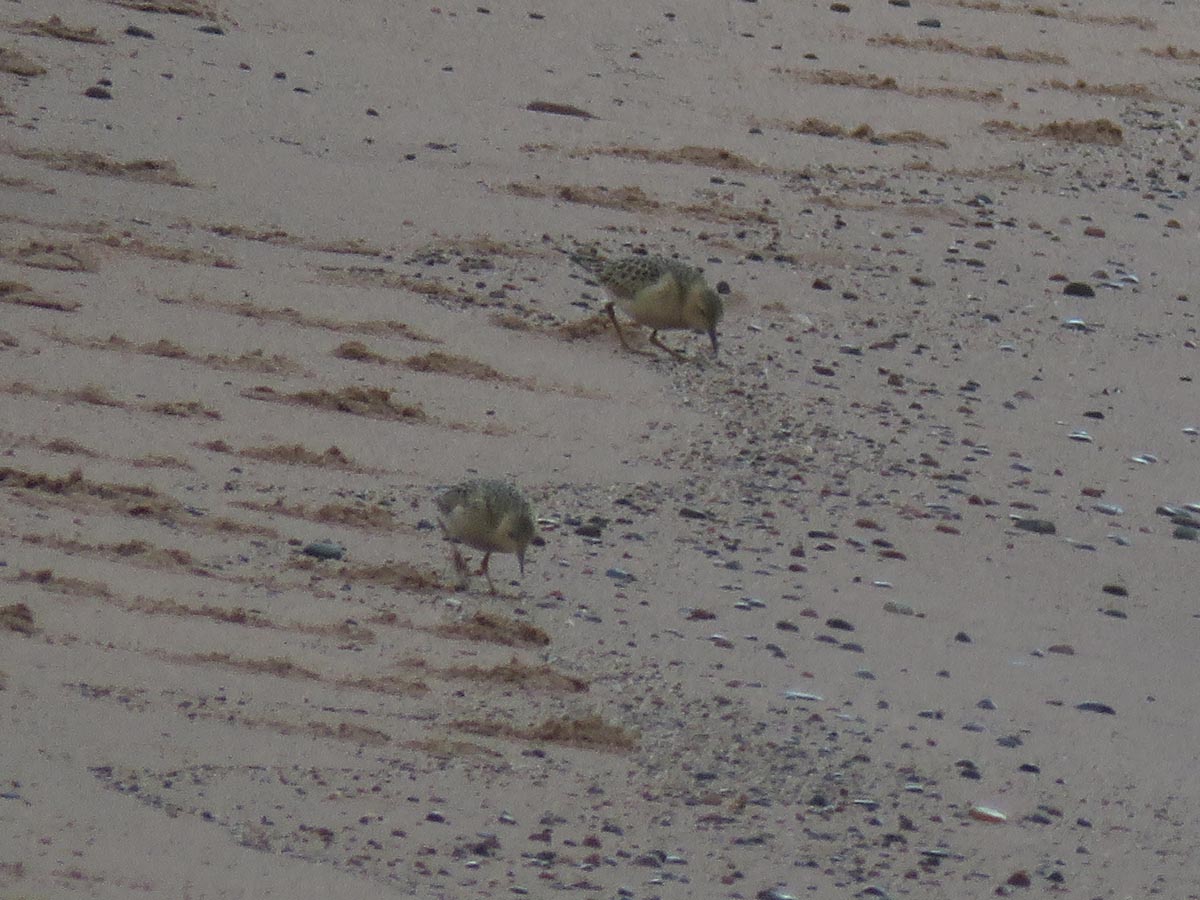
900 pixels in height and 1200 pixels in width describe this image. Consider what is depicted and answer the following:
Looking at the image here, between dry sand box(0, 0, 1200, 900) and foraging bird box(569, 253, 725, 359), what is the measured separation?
21cm

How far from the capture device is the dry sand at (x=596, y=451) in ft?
23.0

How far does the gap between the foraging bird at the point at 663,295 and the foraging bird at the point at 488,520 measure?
7.62ft

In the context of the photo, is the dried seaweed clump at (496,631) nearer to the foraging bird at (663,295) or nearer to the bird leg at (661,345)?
the foraging bird at (663,295)

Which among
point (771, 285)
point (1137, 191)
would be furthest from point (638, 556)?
point (1137, 191)

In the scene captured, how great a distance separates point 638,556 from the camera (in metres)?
8.84

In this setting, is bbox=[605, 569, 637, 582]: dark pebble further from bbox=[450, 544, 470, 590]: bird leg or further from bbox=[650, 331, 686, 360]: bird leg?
bbox=[650, 331, 686, 360]: bird leg

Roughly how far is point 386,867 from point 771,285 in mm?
5579

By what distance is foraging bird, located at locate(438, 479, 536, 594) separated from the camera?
8.27 m

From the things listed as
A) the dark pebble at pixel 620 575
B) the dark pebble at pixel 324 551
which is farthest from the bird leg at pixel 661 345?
the dark pebble at pixel 324 551

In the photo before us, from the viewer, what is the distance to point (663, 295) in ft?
35.0

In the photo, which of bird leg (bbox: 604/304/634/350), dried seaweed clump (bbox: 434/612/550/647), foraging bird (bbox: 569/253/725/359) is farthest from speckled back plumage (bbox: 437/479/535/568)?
bird leg (bbox: 604/304/634/350)

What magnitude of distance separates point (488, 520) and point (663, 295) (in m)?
2.62

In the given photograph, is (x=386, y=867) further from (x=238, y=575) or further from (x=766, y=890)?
(x=238, y=575)

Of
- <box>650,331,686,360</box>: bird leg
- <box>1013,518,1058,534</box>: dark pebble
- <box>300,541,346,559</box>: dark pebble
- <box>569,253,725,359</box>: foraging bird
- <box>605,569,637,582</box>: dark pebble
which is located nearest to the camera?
<box>300,541,346,559</box>: dark pebble
